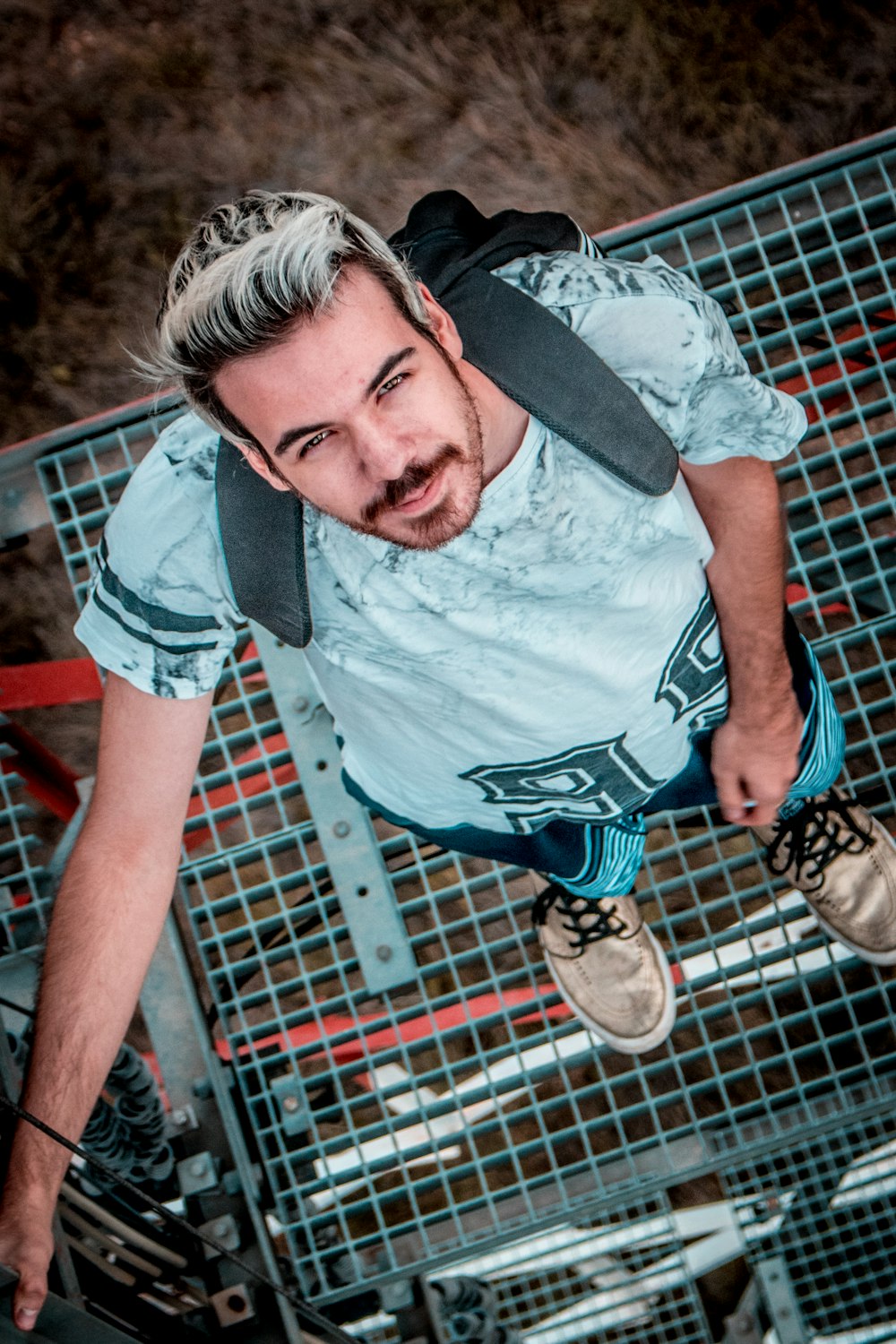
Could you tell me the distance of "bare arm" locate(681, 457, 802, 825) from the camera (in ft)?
4.91

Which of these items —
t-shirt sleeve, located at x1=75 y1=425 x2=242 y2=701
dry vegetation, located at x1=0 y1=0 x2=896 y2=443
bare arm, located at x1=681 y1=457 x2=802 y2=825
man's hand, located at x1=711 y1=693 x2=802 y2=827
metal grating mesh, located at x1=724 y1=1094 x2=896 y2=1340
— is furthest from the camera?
dry vegetation, located at x1=0 y1=0 x2=896 y2=443

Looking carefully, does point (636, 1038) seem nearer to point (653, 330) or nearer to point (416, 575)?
point (416, 575)

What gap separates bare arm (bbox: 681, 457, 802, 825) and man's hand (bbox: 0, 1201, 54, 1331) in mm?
1059

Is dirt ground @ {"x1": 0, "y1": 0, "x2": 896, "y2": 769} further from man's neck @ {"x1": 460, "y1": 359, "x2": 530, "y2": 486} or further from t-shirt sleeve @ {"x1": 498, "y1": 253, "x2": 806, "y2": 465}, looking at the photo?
man's neck @ {"x1": 460, "y1": 359, "x2": 530, "y2": 486}

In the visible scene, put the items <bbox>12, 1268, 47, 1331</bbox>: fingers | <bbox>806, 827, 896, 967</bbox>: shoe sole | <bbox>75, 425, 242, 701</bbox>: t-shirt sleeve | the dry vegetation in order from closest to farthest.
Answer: <bbox>12, 1268, 47, 1331</bbox>: fingers, <bbox>75, 425, 242, 701</bbox>: t-shirt sleeve, <bbox>806, 827, 896, 967</bbox>: shoe sole, the dry vegetation

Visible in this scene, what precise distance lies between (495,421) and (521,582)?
0.18 m

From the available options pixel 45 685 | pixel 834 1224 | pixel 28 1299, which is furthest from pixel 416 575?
pixel 834 1224

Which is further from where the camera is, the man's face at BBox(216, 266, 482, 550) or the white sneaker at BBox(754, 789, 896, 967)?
the white sneaker at BBox(754, 789, 896, 967)

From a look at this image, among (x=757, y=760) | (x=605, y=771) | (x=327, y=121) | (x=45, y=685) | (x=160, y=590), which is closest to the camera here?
(x=160, y=590)

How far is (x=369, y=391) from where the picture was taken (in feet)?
3.92

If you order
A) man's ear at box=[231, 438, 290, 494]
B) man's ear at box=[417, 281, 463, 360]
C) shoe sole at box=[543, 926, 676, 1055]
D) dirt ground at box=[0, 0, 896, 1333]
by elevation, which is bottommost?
shoe sole at box=[543, 926, 676, 1055]

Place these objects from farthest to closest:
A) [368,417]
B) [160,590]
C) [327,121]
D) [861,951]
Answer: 1. [327,121]
2. [861,951]
3. [160,590]
4. [368,417]

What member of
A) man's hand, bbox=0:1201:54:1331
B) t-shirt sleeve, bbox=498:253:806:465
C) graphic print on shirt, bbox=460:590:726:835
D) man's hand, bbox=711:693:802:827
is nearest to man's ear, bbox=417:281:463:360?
t-shirt sleeve, bbox=498:253:806:465

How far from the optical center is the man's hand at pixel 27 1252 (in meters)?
1.10
